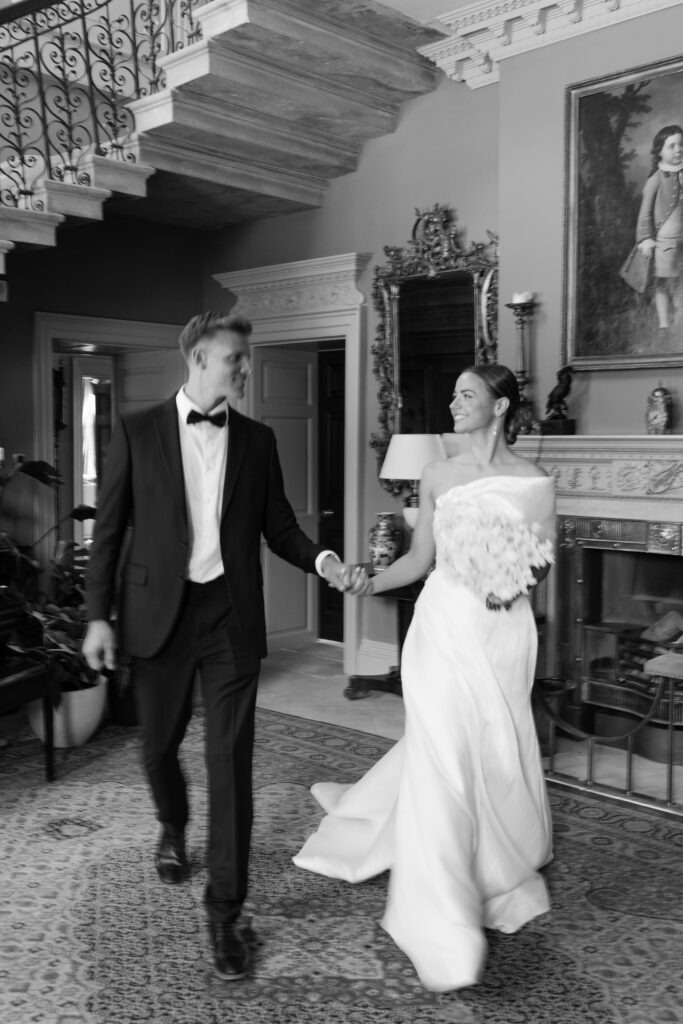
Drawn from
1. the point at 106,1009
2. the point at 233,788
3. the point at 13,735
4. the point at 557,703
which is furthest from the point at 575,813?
the point at 13,735

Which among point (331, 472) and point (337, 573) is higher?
point (331, 472)

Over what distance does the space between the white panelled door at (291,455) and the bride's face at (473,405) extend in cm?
423

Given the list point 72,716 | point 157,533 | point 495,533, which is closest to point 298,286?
point 72,716

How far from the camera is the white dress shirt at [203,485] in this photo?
9.16ft

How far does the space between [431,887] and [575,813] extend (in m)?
1.51

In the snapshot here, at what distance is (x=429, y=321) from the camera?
5.98 m

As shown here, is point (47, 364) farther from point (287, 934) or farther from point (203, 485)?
point (287, 934)

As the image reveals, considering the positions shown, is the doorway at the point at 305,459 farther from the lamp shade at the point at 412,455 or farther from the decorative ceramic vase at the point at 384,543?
the lamp shade at the point at 412,455

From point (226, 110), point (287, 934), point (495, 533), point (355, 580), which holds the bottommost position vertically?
point (287, 934)

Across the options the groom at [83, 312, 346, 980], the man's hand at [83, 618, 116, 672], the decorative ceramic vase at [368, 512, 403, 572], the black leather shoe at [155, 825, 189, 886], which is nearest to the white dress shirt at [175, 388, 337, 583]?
the groom at [83, 312, 346, 980]

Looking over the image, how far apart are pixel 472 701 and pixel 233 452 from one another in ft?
3.30

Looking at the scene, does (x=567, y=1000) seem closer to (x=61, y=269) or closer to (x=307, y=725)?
(x=307, y=725)

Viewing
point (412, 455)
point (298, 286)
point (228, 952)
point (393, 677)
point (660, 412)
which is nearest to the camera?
point (228, 952)

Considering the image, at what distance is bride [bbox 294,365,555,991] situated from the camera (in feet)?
9.14
